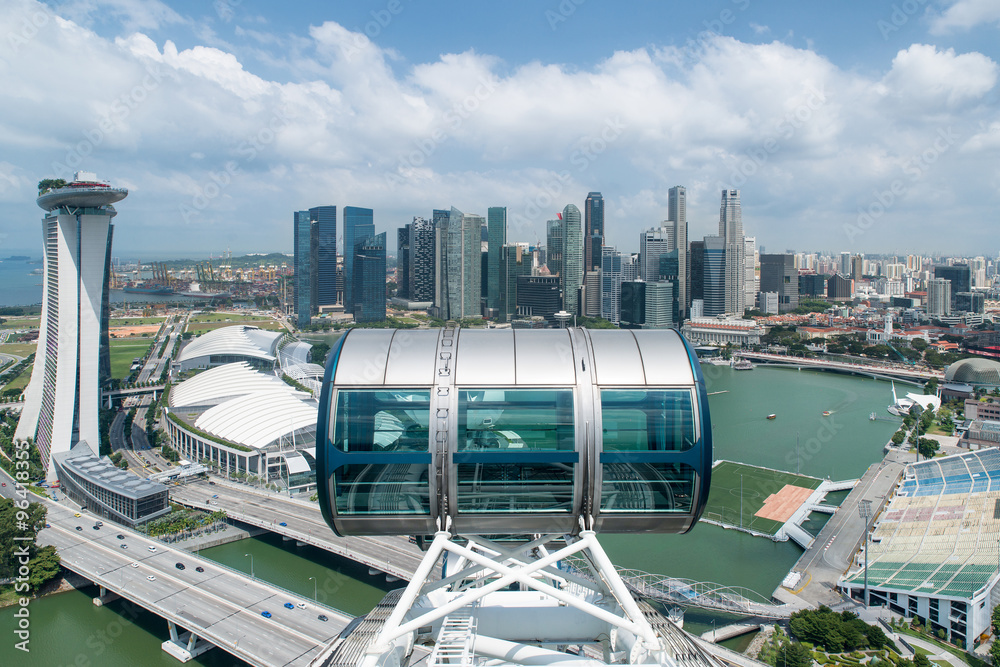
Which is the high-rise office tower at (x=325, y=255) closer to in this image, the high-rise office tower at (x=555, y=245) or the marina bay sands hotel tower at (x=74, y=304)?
the high-rise office tower at (x=555, y=245)

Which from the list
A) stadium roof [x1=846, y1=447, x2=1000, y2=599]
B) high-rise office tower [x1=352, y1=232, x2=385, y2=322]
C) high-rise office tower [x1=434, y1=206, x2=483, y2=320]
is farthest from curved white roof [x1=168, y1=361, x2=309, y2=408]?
high-rise office tower [x1=434, y1=206, x2=483, y2=320]

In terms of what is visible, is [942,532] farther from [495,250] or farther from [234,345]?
[495,250]

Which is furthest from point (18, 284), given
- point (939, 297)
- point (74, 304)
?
point (939, 297)

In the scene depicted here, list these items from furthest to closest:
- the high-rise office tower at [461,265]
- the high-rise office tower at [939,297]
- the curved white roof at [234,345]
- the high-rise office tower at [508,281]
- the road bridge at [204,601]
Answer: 1. the high-rise office tower at [508,281]
2. the high-rise office tower at [939,297]
3. the high-rise office tower at [461,265]
4. the curved white roof at [234,345]
5. the road bridge at [204,601]

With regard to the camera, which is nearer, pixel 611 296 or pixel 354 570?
pixel 354 570

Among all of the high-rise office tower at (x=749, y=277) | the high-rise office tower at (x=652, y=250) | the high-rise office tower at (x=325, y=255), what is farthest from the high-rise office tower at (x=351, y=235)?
the high-rise office tower at (x=749, y=277)

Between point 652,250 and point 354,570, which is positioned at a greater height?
point 652,250

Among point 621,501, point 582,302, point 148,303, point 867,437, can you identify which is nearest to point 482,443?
point 621,501
